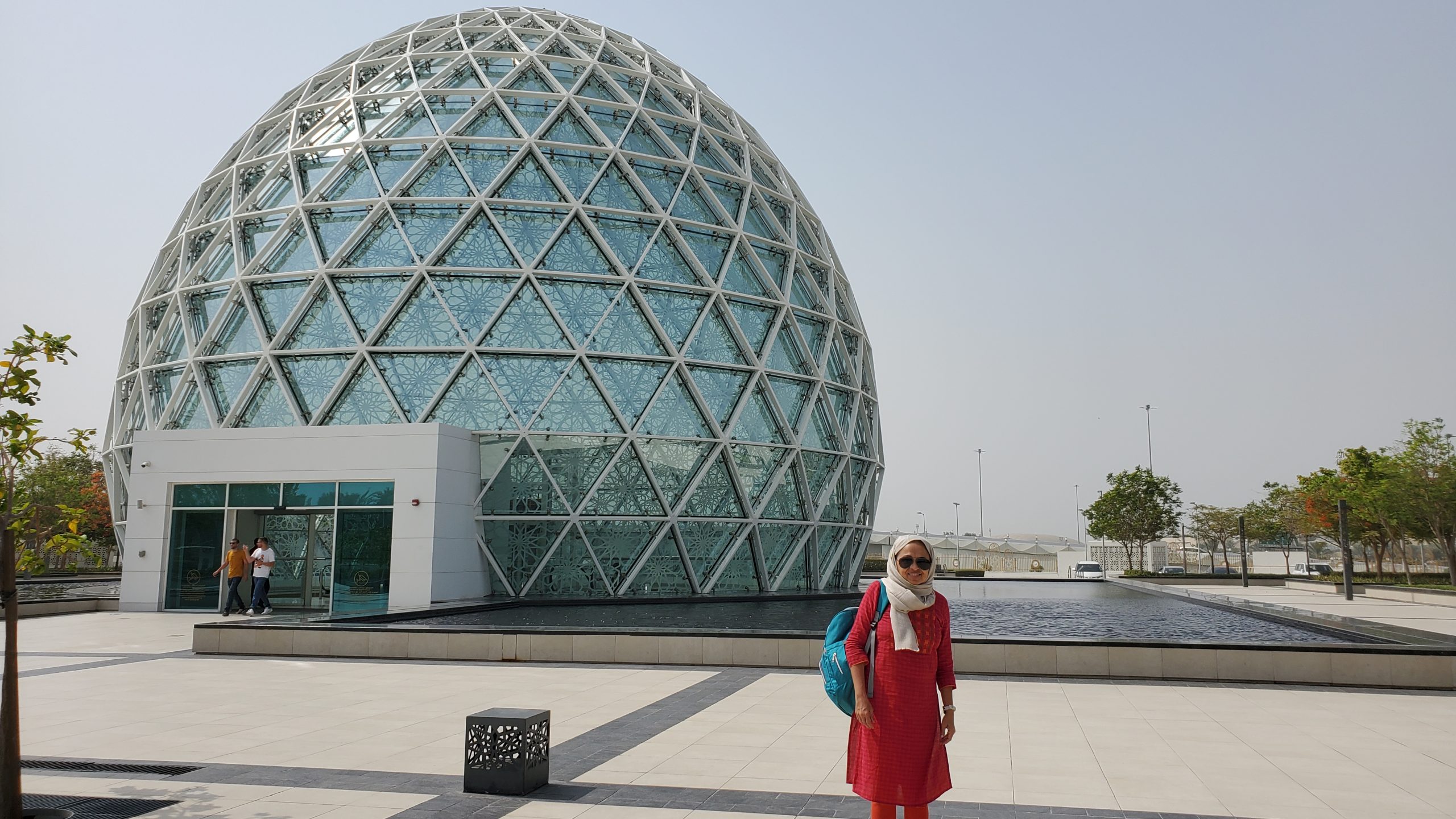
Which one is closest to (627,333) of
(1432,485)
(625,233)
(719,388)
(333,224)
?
(719,388)

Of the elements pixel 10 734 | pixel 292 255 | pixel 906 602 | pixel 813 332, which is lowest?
pixel 10 734

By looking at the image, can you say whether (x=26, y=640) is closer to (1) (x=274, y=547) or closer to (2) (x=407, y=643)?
(1) (x=274, y=547)

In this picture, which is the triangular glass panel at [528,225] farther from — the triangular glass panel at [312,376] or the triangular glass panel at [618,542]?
the triangular glass panel at [618,542]

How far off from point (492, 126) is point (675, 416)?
9.05 meters

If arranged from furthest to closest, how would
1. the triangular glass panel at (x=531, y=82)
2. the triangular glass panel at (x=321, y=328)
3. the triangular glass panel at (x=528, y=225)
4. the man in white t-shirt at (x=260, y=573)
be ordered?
the triangular glass panel at (x=531, y=82)
the triangular glass panel at (x=528, y=225)
the triangular glass panel at (x=321, y=328)
the man in white t-shirt at (x=260, y=573)

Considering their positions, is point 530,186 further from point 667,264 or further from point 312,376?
point 312,376

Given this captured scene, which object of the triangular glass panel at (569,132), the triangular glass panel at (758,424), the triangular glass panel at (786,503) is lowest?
the triangular glass panel at (786,503)

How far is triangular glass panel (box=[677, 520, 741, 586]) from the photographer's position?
2359cm

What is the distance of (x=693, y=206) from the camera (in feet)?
85.4

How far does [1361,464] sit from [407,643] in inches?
2109

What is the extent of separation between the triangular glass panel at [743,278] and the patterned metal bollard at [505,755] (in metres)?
19.1

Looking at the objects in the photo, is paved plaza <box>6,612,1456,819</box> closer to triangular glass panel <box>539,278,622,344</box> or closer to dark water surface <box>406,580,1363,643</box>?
dark water surface <box>406,580,1363,643</box>

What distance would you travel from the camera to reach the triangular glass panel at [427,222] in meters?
23.4

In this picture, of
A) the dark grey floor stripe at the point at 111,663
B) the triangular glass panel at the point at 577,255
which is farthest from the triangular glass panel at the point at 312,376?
the dark grey floor stripe at the point at 111,663
